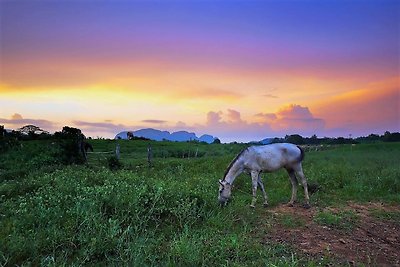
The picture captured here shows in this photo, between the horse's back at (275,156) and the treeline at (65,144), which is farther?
the treeline at (65,144)

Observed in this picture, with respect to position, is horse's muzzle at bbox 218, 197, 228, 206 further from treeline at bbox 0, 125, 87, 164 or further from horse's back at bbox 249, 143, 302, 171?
treeline at bbox 0, 125, 87, 164

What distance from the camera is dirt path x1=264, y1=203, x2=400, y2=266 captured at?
24.4 ft

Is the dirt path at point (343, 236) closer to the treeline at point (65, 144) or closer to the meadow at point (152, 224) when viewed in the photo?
the meadow at point (152, 224)

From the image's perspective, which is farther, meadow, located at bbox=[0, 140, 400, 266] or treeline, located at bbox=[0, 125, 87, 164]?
treeline, located at bbox=[0, 125, 87, 164]

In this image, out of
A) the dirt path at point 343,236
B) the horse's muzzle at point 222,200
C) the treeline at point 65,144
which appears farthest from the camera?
the treeline at point 65,144

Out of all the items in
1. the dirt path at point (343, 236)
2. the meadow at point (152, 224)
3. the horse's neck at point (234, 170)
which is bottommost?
the dirt path at point (343, 236)

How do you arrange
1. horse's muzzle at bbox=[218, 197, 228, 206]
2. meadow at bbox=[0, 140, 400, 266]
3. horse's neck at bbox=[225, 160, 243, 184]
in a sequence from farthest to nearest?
horse's neck at bbox=[225, 160, 243, 184]
horse's muzzle at bbox=[218, 197, 228, 206]
meadow at bbox=[0, 140, 400, 266]

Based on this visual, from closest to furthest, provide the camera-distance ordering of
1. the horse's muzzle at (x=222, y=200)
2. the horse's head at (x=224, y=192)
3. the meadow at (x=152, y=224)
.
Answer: the meadow at (x=152, y=224)
the horse's muzzle at (x=222, y=200)
the horse's head at (x=224, y=192)

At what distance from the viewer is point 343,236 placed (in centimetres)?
855

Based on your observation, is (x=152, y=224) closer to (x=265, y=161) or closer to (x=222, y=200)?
(x=222, y=200)

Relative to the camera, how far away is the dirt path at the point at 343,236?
7.44 metres

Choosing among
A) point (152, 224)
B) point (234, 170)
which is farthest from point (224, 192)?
point (152, 224)

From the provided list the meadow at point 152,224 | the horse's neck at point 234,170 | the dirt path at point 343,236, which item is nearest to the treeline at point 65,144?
the meadow at point 152,224

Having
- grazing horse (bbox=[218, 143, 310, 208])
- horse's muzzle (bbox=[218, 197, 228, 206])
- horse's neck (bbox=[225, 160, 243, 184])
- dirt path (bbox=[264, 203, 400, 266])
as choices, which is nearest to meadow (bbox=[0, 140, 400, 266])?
dirt path (bbox=[264, 203, 400, 266])
